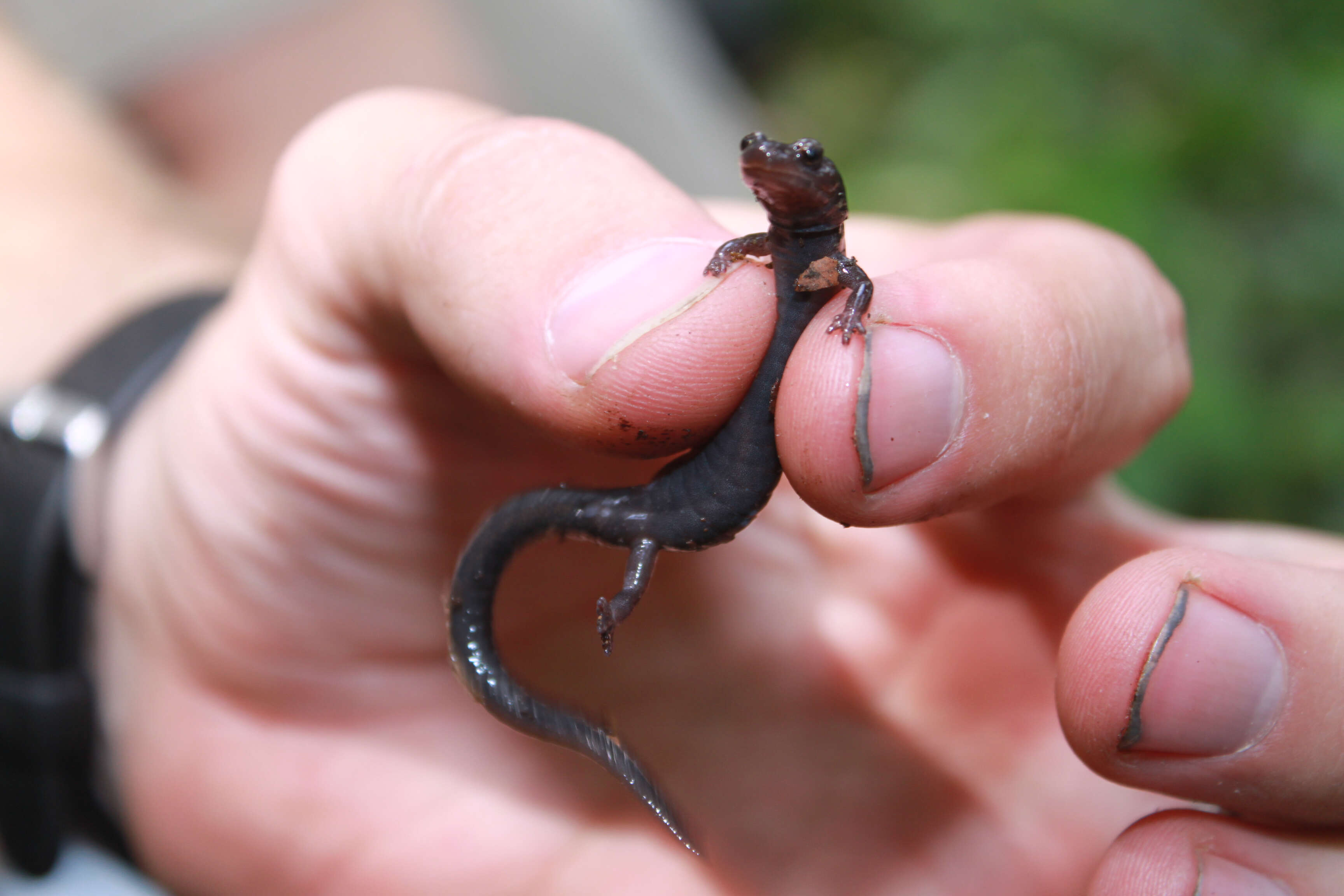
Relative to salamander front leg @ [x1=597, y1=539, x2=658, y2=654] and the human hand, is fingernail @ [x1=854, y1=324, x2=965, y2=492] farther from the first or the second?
salamander front leg @ [x1=597, y1=539, x2=658, y2=654]

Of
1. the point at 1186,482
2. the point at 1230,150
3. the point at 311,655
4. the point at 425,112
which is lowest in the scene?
the point at 1186,482

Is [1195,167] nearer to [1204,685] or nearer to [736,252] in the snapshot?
[1204,685]

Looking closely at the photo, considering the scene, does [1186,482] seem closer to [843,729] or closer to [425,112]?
[843,729]

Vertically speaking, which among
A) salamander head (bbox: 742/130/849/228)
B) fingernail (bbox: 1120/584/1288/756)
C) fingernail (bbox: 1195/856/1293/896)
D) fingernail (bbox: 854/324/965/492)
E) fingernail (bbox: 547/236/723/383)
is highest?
salamander head (bbox: 742/130/849/228)

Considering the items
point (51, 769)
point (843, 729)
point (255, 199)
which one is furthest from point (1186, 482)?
point (255, 199)

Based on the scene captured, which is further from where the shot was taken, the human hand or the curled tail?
the curled tail

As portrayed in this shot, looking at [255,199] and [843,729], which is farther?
[255,199]

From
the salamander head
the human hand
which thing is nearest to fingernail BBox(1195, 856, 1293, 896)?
the human hand
